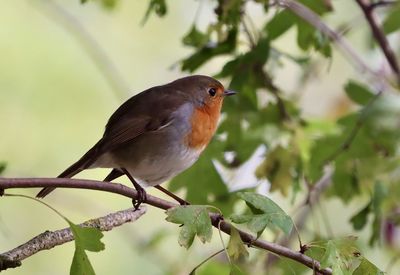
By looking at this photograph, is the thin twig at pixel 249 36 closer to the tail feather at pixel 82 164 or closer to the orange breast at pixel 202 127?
the orange breast at pixel 202 127

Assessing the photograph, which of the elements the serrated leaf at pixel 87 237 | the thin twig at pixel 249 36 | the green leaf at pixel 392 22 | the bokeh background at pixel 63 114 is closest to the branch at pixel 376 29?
the green leaf at pixel 392 22

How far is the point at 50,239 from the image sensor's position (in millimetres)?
2168

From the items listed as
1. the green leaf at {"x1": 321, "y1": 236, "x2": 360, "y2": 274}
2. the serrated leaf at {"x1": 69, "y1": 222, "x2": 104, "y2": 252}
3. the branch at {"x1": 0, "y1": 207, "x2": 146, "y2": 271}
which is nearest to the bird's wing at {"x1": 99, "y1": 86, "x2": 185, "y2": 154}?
the branch at {"x1": 0, "y1": 207, "x2": 146, "y2": 271}

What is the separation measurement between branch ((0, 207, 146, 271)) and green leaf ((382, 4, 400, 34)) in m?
1.68

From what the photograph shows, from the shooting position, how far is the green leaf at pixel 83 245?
2145 millimetres

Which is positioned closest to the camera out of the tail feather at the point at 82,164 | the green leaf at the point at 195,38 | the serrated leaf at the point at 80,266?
the serrated leaf at the point at 80,266

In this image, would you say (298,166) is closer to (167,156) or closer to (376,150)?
(376,150)

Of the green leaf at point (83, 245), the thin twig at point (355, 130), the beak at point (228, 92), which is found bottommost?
the thin twig at point (355, 130)

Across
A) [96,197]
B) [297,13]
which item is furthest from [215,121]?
[96,197]

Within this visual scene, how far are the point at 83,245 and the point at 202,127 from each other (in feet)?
4.64

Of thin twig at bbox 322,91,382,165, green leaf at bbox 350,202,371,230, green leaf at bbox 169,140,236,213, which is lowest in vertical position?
green leaf at bbox 350,202,371,230

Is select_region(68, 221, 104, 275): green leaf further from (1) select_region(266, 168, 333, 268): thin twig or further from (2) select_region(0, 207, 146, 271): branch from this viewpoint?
(1) select_region(266, 168, 333, 268): thin twig

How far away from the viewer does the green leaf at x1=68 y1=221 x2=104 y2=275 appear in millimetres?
2145

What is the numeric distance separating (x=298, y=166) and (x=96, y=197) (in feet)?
10.1
